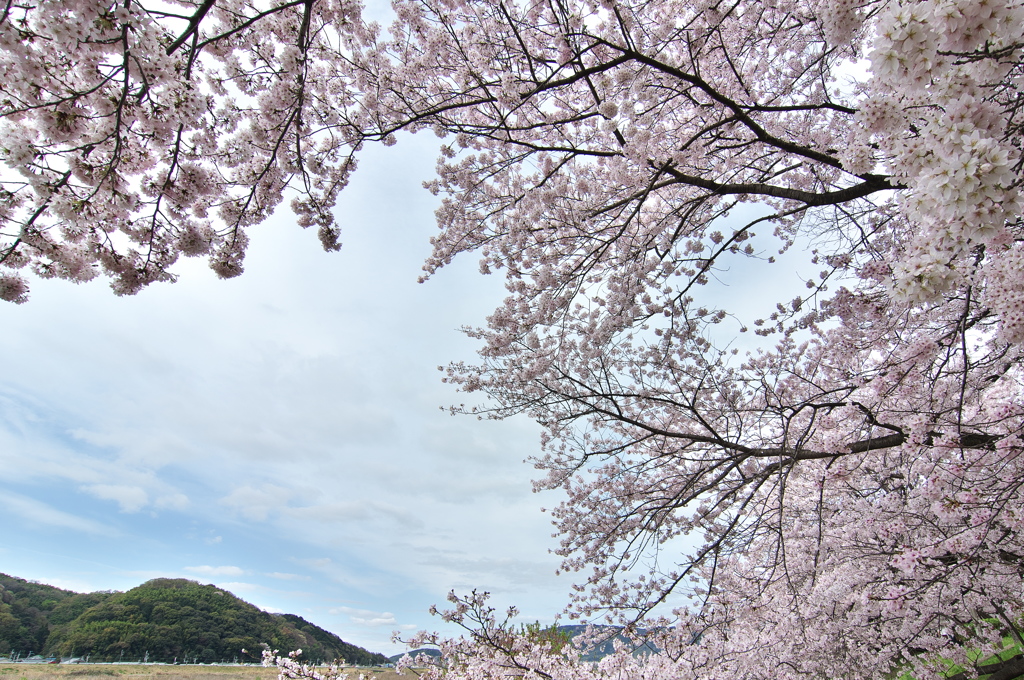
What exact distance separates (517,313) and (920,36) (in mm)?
4521

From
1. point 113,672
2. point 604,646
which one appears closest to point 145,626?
point 113,672

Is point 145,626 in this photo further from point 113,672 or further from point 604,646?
point 604,646

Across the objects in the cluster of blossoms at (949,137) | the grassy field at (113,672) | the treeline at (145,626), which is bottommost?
the grassy field at (113,672)

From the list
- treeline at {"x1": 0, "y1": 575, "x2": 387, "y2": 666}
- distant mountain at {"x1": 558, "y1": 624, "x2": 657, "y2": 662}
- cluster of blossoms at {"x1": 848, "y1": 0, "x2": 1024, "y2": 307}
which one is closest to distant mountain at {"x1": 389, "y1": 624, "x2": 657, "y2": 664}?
distant mountain at {"x1": 558, "y1": 624, "x2": 657, "y2": 662}

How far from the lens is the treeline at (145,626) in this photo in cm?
3597

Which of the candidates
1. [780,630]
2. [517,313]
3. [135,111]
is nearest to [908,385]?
[517,313]

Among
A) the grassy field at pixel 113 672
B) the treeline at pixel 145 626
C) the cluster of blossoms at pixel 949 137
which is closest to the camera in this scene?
the cluster of blossoms at pixel 949 137

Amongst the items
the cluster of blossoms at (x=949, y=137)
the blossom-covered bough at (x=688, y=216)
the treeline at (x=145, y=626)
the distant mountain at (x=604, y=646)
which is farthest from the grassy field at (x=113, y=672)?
the cluster of blossoms at (x=949, y=137)

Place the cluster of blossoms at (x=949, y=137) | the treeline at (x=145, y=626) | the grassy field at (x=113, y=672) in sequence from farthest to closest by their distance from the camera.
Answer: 1. the treeline at (x=145, y=626)
2. the grassy field at (x=113, y=672)
3. the cluster of blossoms at (x=949, y=137)

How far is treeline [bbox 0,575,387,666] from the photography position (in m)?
36.0

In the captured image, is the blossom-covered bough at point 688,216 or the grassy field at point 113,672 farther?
the grassy field at point 113,672

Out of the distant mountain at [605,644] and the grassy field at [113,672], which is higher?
the distant mountain at [605,644]

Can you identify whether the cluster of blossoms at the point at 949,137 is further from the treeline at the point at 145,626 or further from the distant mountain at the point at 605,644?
the treeline at the point at 145,626

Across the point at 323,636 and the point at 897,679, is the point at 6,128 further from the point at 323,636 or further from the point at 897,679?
the point at 323,636
